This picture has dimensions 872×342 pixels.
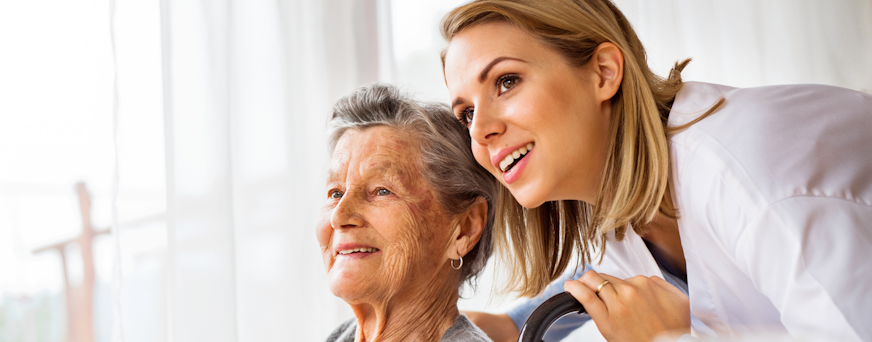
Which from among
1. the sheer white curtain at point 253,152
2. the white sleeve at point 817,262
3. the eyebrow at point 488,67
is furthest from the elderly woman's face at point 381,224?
the white sleeve at point 817,262

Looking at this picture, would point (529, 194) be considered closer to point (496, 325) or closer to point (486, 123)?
point (486, 123)

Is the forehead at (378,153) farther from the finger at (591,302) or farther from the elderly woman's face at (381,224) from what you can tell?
the finger at (591,302)

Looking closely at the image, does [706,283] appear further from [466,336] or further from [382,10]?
[382,10]

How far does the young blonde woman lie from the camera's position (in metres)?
0.81

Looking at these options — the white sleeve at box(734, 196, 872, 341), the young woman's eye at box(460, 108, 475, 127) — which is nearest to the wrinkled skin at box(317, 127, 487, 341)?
the young woman's eye at box(460, 108, 475, 127)

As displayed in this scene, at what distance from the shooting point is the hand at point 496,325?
150 cm

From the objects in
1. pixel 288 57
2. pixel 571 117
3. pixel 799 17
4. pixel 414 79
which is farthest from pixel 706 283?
pixel 799 17

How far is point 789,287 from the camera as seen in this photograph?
804 millimetres

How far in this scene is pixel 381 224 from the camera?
1.16 m

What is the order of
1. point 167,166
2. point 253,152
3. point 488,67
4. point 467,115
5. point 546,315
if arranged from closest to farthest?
point 546,315 → point 488,67 → point 467,115 → point 167,166 → point 253,152

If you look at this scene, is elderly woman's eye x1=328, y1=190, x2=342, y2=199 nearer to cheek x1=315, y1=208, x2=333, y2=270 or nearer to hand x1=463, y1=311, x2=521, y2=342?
cheek x1=315, y1=208, x2=333, y2=270

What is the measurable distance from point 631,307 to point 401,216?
470mm

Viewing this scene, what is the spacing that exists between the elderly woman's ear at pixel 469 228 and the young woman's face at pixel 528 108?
0.60ft

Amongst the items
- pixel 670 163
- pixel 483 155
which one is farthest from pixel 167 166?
pixel 670 163
